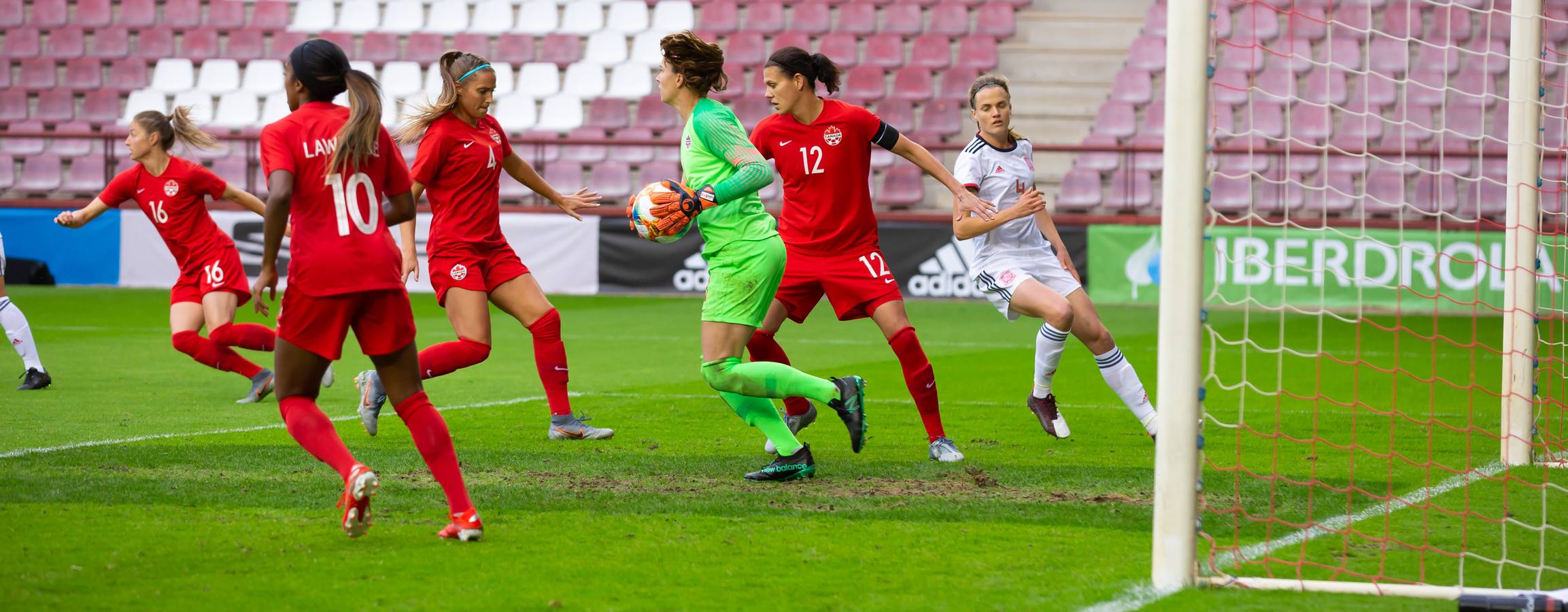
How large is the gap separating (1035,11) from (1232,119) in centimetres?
413

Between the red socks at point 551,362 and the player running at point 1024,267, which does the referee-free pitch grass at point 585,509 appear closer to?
the red socks at point 551,362

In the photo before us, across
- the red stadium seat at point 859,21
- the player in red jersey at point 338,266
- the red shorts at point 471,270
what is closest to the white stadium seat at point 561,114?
the red stadium seat at point 859,21

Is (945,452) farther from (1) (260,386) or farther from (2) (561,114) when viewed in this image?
(2) (561,114)

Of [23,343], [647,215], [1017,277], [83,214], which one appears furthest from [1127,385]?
[23,343]

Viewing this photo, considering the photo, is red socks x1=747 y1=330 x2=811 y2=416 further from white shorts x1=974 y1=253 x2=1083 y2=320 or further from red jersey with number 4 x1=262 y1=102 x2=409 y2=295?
red jersey with number 4 x1=262 y1=102 x2=409 y2=295

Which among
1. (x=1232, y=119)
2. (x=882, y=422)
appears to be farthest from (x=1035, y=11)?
(x=882, y=422)

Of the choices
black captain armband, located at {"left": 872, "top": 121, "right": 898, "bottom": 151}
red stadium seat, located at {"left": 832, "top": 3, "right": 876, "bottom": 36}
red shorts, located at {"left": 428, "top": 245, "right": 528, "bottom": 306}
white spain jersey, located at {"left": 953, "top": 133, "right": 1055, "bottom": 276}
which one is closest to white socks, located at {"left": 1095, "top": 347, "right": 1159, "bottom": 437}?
white spain jersey, located at {"left": 953, "top": 133, "right": 1055, "bottom": 276}

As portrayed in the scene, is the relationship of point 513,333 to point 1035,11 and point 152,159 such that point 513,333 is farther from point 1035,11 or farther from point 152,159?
point 1035,11

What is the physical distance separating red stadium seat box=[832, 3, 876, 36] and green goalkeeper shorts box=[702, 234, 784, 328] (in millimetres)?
16472

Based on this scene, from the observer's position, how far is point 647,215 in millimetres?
5723

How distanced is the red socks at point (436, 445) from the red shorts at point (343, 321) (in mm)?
200

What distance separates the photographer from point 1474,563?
4.61 meters

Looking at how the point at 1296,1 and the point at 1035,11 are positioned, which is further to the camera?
the point at 1035,11

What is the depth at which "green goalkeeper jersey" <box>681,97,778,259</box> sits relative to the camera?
5.61m
